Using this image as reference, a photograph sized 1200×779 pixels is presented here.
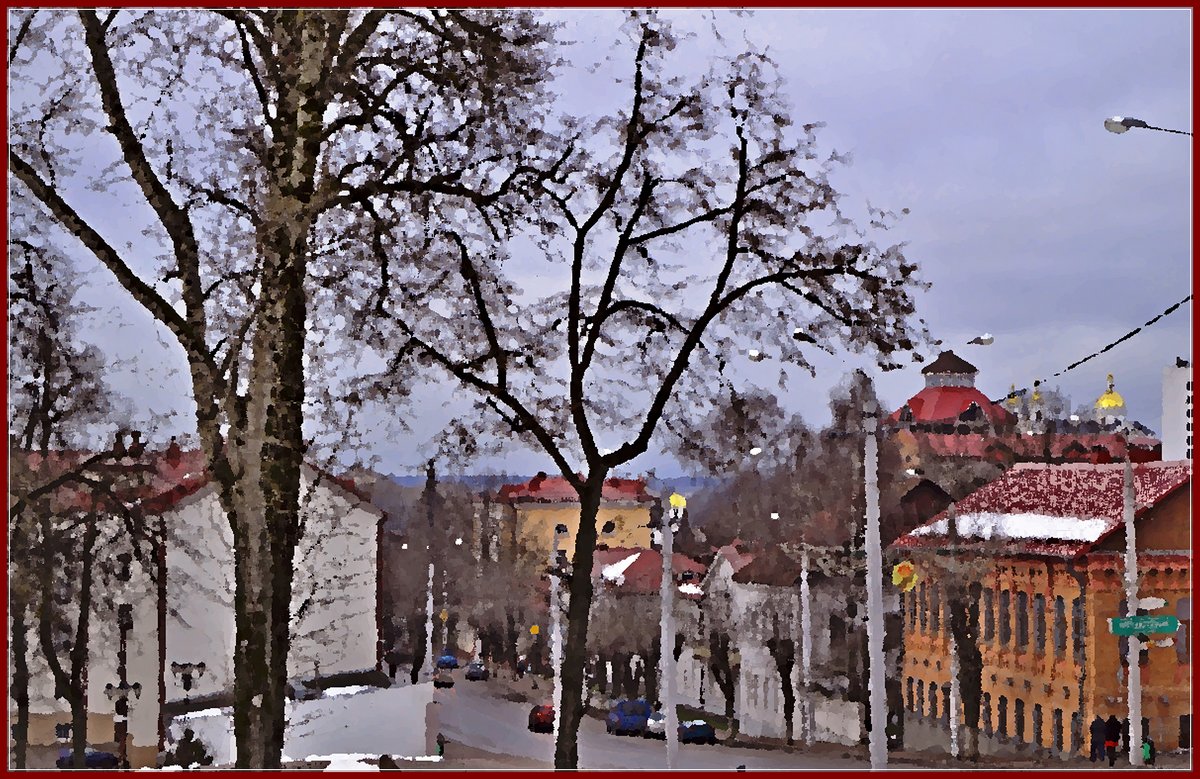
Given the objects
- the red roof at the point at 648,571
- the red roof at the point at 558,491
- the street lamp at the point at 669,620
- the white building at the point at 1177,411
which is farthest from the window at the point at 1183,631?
the red roof at the point at 648,571

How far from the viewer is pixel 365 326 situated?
5.86 metres

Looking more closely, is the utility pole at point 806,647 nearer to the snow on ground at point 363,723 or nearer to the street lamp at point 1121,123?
the snow on ground at point 363,723

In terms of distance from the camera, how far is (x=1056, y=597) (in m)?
9.34

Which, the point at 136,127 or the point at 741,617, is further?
the point at 741,617

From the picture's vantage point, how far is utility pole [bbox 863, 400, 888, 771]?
6992mm

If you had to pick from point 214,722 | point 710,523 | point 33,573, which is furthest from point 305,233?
point 710,523

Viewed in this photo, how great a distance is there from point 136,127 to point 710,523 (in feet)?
23.4

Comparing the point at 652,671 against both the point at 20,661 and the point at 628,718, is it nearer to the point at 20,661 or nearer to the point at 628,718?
the point at 628,718

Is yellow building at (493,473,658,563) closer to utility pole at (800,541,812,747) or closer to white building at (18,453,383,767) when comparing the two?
white building at (18,453,383,767)

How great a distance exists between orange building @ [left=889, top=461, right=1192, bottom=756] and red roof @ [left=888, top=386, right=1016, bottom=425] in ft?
3.52

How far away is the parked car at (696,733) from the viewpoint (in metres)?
13.5

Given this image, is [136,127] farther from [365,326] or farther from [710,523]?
[710,523]

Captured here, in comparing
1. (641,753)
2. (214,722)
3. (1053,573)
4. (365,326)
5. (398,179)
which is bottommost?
(641,753)

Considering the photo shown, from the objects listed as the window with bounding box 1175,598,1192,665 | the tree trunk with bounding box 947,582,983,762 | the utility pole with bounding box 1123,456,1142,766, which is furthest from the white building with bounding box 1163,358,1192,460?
the tree trunk with bounding box 947,582,983,762
